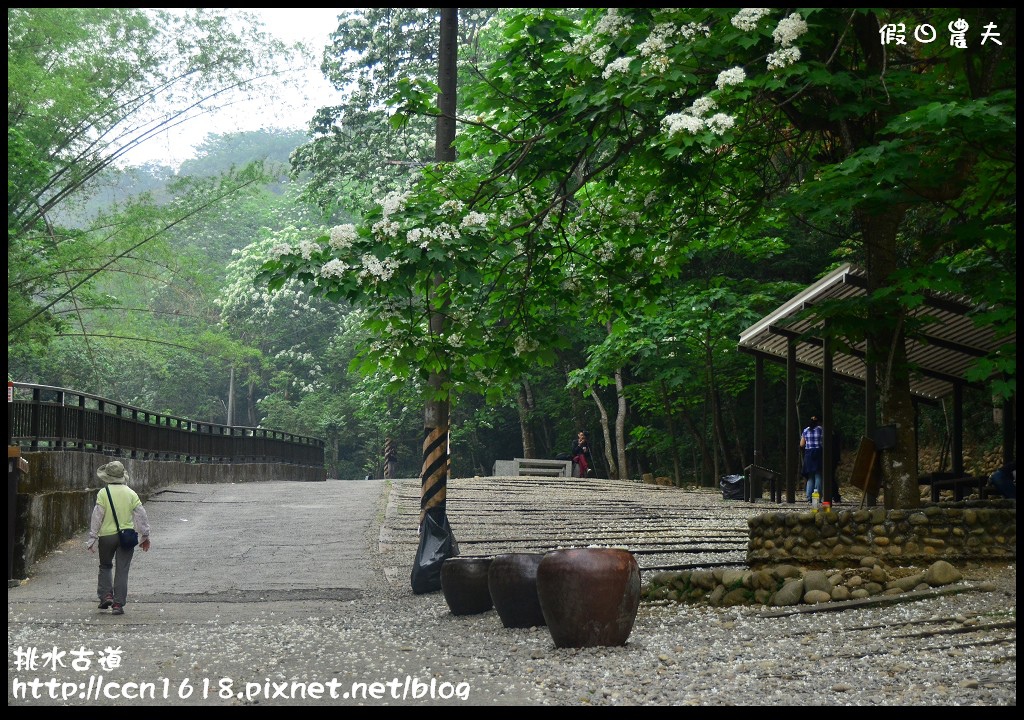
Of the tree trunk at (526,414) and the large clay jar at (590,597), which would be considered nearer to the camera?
the large clay jar at (590,597)

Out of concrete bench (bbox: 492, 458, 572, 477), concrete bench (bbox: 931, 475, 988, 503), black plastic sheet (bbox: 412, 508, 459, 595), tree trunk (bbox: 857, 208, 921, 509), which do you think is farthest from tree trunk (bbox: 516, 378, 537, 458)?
tree trunk (bbox: 857, 208, 921, 509)

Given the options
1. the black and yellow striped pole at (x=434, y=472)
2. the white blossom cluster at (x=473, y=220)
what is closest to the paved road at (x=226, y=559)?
the black and yellow striped pole at (x=434, y=472)

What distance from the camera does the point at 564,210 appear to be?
37.2ft

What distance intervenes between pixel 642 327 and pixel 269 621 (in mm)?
14255

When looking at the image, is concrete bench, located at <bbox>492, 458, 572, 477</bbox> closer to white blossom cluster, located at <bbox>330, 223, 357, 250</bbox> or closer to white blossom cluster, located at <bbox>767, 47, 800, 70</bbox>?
white blossom cluster, located at <bbox>330, 223, 357, 250</bbox>

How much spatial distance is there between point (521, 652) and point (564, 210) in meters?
4.53

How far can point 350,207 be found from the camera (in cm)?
2969

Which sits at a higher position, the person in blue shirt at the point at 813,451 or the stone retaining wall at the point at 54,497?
the person in blue shirt at the point at 813,451

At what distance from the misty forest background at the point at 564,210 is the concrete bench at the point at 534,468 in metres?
1.66

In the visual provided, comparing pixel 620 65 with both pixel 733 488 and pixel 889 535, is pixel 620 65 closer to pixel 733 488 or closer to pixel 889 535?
pixel 889 535

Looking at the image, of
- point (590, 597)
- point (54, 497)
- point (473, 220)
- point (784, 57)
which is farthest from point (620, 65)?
point (54, 497)

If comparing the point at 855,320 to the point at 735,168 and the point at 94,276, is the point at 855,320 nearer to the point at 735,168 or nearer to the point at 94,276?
the point at 735,168

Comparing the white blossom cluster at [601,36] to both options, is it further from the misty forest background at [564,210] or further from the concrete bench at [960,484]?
the concrete bench at [960,484]

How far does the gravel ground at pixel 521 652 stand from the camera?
7.22 m
